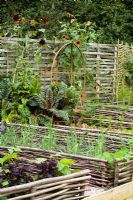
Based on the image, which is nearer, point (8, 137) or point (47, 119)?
point (8, 137)

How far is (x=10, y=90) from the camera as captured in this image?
8.59 meters

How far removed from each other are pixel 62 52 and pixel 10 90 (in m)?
2.29

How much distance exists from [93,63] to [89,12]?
5727 mm

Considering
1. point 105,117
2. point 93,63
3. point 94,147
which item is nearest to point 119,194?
point 94,147

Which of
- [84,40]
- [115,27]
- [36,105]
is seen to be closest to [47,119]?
[36,105]

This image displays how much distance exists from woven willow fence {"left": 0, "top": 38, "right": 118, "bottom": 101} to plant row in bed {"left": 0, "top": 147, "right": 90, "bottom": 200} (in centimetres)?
538

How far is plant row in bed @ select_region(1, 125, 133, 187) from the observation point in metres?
5.17

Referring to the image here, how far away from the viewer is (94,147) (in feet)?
19.4

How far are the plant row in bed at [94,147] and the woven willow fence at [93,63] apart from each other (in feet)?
10.1

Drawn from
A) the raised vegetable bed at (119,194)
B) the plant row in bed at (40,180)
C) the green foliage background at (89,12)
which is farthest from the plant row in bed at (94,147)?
the green foliage background at (89,12)

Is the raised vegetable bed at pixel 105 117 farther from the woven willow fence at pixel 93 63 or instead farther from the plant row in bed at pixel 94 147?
the plant row in bed at pixel 94 147

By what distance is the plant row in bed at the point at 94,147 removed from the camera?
5.17 meters

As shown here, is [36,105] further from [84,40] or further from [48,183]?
[48,183]

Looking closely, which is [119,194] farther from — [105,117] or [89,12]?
[89,12]
